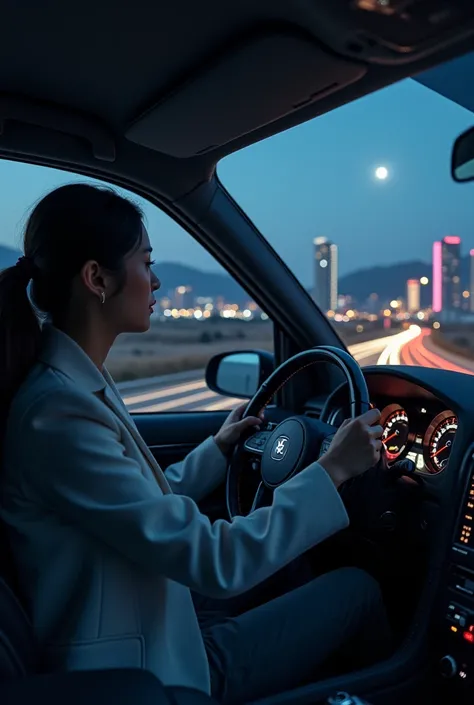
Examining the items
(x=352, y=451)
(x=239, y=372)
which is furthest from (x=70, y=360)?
(x=239, y=372)

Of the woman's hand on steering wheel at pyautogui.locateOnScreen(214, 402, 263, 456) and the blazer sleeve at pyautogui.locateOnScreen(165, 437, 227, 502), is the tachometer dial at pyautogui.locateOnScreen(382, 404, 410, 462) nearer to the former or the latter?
the woman's hand on steering wheel at pyautogui.locateOnScreen(214, 402, 263, 456)

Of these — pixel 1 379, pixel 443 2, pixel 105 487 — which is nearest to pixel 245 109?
pixel 443 2

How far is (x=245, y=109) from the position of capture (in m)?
2.32

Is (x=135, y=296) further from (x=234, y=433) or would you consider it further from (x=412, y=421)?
(x=412, y=421)

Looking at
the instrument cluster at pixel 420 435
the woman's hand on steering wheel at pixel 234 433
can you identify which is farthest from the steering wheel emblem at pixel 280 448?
the instrument cluster at pixel 420 435

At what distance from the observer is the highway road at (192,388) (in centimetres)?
302

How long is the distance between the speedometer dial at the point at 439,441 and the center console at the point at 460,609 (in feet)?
0.66

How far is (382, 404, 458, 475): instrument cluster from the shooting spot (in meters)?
2.45

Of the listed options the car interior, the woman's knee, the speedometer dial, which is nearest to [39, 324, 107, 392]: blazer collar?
the car interior

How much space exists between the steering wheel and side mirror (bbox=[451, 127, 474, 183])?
25.3 inches

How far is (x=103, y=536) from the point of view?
1406 mm

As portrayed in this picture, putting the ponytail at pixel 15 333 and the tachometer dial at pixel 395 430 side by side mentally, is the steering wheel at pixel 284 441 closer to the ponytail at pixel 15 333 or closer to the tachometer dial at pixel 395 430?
the tachometer dial at pixel 395 430

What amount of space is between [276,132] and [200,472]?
1253mm

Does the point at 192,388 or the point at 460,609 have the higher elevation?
the point at 192,388
